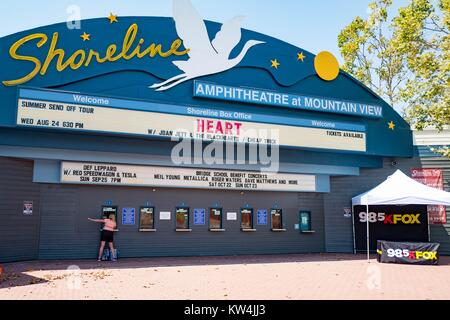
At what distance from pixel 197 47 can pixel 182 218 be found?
712 centimetres

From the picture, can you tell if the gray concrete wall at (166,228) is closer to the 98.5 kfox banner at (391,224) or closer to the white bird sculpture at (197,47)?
the 98.5 kfox banner at (391,224)

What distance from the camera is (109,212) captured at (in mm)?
18297

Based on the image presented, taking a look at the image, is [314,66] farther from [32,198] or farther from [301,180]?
[32,198]

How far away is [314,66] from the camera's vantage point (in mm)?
21062

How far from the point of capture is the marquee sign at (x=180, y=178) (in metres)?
17.0

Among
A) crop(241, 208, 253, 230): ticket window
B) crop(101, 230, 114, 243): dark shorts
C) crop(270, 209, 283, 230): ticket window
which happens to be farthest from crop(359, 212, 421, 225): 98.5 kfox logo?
crop(101, 230, 114, 243): dark shorts

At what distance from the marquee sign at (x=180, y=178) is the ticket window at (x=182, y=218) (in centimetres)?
133

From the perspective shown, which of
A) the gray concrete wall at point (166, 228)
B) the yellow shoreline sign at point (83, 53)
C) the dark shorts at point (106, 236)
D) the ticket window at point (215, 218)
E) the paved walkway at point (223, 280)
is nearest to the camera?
the paved walkway at point (223, 280)

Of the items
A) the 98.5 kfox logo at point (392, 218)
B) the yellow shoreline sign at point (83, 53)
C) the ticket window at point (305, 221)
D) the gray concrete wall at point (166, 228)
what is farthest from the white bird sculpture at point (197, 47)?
the 98.5 kfox logo at point (392, 218)

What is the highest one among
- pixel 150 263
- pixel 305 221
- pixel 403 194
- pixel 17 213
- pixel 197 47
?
pixel 197 47

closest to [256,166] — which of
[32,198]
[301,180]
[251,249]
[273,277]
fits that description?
[301,180]

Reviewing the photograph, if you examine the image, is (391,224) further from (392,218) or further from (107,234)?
(107,234)

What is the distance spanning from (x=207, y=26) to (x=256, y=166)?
619cm

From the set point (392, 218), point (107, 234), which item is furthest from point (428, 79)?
point (107, 234)
